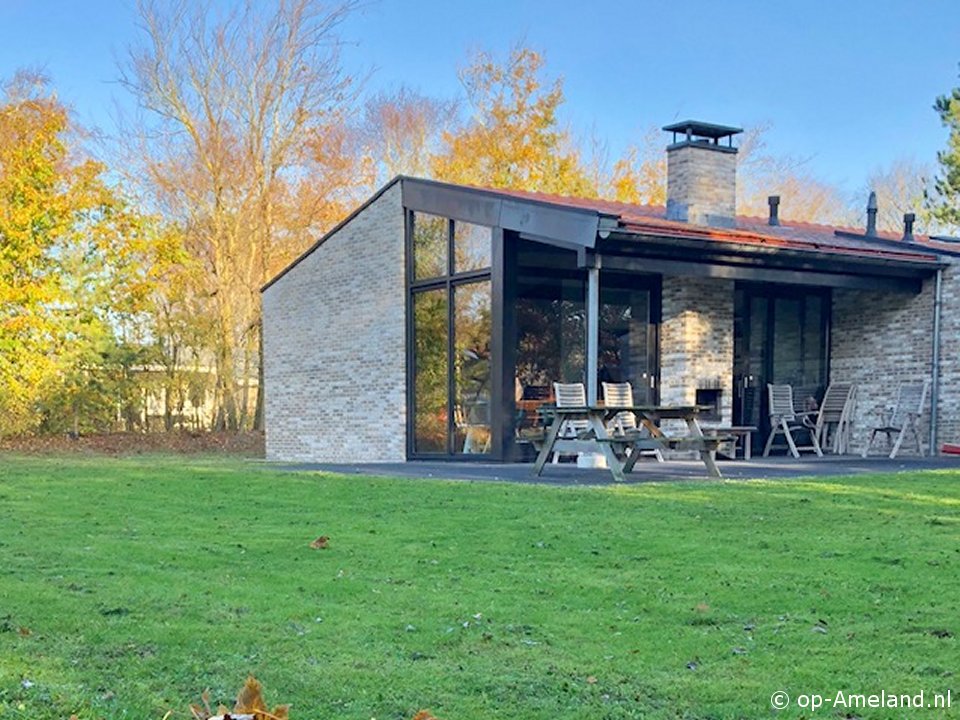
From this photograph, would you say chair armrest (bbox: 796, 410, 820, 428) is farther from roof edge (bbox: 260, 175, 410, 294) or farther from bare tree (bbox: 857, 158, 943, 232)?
bare tree (bbox: 857, 158, 943, 232)

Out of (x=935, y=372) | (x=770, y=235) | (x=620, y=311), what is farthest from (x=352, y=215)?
(x=935, y=372)

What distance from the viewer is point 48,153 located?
1720 cm

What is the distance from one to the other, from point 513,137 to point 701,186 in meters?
11.8

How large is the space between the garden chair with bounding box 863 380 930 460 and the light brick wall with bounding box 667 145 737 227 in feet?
11.0

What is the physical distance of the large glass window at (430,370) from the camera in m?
12.6

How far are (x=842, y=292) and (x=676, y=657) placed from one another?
1195 centimetres

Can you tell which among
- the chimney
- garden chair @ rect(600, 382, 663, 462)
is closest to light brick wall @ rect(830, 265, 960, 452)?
the chimney

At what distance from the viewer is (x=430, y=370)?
12.8 metres

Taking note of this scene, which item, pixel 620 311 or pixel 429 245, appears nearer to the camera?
pixel 620 311

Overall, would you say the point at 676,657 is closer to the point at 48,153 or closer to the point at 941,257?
the point at 941,257

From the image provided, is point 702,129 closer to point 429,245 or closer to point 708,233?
point 708,233

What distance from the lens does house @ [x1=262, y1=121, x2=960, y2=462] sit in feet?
37.3

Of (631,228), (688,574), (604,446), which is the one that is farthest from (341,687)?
(631,228)

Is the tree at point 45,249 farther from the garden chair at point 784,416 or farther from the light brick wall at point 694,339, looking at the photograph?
the garden chair at point 784,416
